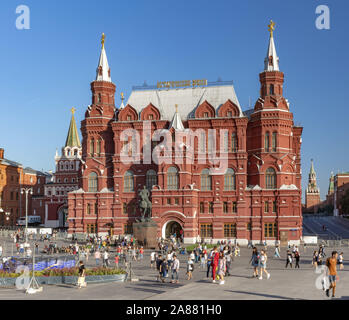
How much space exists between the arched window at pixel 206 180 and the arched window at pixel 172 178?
4301 mm

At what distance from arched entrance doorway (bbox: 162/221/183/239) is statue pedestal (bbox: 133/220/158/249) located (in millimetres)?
6868

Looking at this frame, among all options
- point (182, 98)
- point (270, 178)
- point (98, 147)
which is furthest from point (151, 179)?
point (270, 178)

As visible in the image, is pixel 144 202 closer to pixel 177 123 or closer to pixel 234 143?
pixel 177 123

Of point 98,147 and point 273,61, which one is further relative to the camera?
point 98,147

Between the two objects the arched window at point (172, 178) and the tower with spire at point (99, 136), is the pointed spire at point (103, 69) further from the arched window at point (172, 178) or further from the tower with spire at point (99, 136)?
the arched window at point (172, 178)

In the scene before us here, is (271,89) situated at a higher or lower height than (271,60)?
lower

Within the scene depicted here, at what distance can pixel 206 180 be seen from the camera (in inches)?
2864

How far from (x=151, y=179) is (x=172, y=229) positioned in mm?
8166

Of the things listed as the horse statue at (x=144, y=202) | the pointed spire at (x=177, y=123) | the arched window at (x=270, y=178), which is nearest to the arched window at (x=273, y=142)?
the arched window at (x=270, y=178)

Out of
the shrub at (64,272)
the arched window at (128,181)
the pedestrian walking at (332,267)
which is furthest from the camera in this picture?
the arched window at (128,181)

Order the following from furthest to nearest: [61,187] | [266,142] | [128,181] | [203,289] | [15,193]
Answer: [15,193] → [61,187] → [128,181] → [266,142] → [203,289]

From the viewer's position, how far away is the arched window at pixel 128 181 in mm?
75250

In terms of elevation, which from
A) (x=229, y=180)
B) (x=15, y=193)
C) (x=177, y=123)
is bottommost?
(x=15, y=193)
